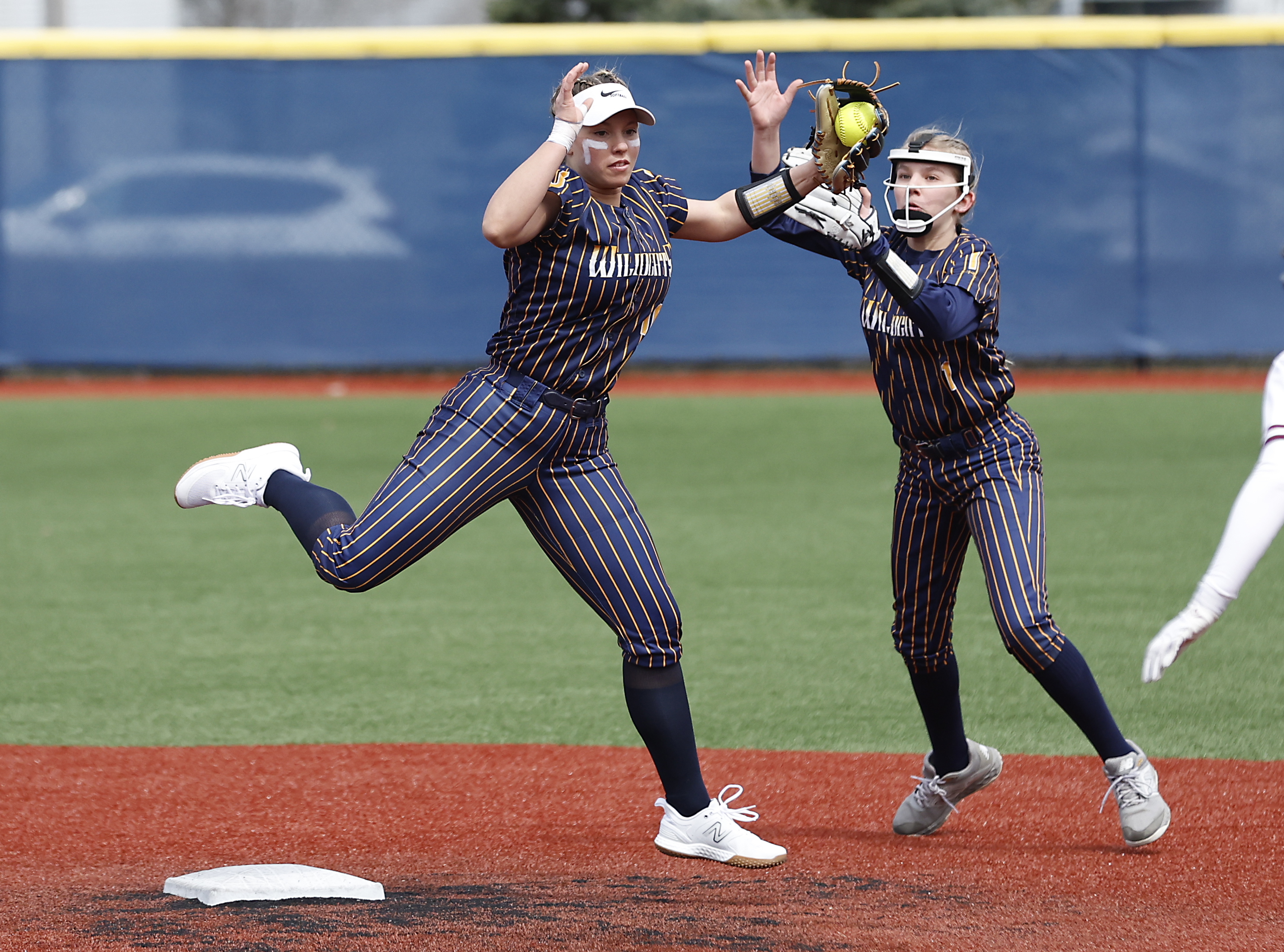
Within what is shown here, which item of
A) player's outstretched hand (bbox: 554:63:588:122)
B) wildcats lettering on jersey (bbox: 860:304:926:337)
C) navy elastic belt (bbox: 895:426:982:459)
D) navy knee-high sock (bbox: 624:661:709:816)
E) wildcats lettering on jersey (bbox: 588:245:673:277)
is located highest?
player's outstretched hand (bbox: 554:63:588:122)

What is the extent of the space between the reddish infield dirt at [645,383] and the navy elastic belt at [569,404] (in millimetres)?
10592

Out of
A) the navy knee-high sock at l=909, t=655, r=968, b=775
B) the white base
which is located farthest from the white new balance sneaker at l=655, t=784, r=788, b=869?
the white base

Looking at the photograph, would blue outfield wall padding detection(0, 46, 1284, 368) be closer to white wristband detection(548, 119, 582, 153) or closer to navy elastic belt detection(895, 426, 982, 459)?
navy elastic belt detection(895, 426, 982, 459)

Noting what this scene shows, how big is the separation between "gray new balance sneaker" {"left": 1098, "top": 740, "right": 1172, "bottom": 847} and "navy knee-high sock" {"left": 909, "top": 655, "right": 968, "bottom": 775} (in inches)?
16.3

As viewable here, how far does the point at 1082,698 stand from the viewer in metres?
3.97

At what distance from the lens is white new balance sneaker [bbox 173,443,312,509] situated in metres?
4.27

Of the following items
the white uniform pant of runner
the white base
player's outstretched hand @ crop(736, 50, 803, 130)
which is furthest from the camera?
player's outstretched hand @ crop(736, 50, 803, 130)

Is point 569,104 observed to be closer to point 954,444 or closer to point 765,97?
point 765,97

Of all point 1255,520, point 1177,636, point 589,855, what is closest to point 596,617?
point 589,855

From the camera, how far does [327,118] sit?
15.0 meters

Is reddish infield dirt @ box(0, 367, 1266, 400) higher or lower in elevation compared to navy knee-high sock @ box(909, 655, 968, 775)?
lower

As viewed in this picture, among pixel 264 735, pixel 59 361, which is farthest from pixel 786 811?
pixel 59 361

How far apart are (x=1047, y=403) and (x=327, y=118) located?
7169mm

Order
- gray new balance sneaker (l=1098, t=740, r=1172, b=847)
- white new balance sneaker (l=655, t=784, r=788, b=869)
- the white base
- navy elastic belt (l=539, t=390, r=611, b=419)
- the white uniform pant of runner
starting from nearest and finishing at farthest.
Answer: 1. the white uniform pant of runner
2. the white base
3. navy elastic belt (l=539, t=390, r=611, b=419)
4. white new balance sneaker (l=655, t=784, r=788, b=869)
5. gray new balance sneaker (l=1098, t=740, r=1172, b=847)
